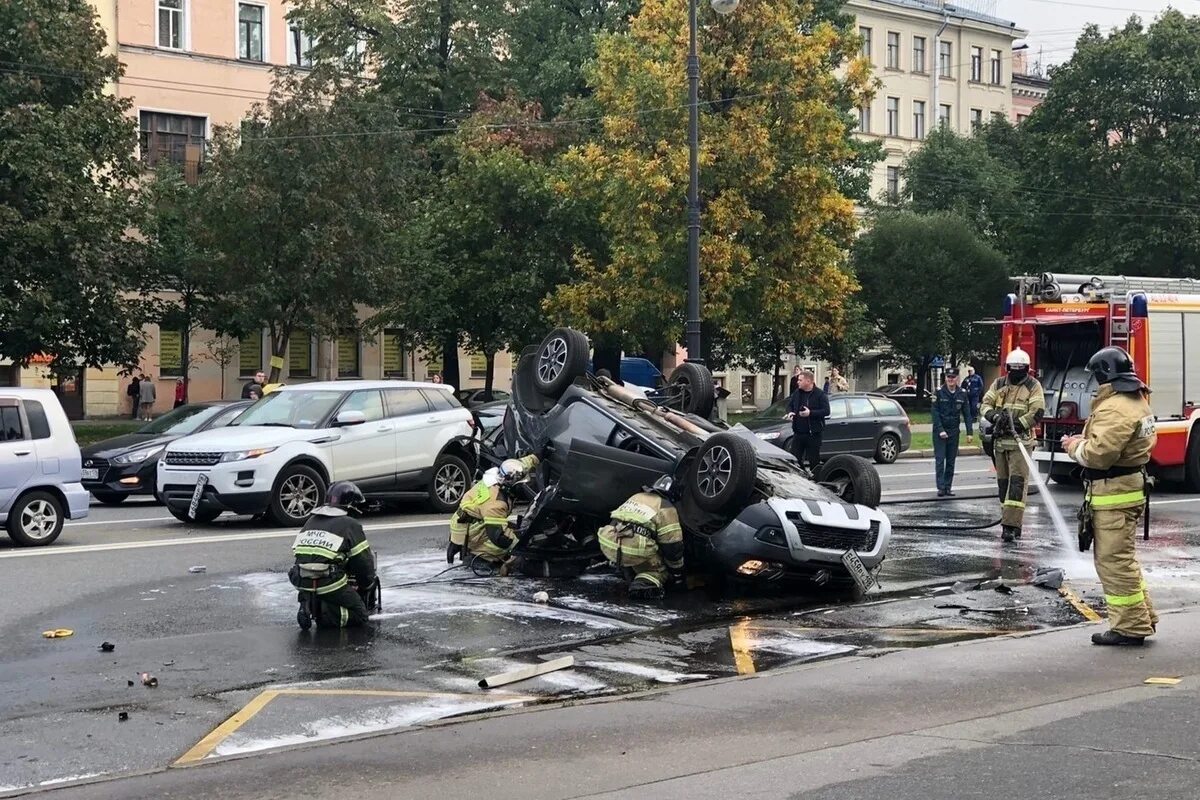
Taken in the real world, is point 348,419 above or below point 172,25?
below

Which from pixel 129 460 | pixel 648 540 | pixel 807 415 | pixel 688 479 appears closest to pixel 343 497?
pixel 648 540

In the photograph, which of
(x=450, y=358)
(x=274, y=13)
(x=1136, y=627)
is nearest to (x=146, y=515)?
(x=1136, y=627)

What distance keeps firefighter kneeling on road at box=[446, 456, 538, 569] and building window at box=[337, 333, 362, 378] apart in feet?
125

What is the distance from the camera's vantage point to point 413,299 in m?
35.3

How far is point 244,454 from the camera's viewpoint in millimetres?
15836

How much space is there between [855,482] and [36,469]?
7.88 m

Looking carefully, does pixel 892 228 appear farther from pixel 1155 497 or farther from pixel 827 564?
pixel 827 564

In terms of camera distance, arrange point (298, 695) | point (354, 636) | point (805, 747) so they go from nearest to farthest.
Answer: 1. point (805, 747)
2. point (298, 695)
3. point (354, 636)

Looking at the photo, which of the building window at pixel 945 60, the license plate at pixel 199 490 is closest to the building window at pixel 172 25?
the license plate at pixel 199 490

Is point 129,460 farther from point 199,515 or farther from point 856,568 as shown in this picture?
point 856,568

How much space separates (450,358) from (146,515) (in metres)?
21.7

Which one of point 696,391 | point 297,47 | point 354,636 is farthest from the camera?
point 297,47

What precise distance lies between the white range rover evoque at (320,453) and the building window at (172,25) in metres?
32.6

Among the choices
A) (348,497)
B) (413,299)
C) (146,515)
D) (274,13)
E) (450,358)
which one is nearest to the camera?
(348,497)
